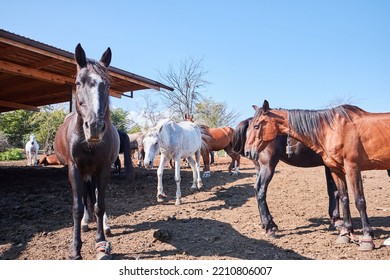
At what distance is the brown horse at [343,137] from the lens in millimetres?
3365

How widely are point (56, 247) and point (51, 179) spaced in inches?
218

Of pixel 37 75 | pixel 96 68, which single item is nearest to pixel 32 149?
pixel 37 75

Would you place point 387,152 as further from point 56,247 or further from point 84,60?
point 56,247

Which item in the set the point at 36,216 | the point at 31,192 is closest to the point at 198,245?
the point at 36,216

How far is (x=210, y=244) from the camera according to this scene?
3.49 metres

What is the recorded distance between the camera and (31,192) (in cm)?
639

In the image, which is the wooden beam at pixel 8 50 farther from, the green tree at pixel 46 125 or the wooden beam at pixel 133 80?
the green tree at pixel 46 125

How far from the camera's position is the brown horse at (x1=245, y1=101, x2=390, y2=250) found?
11.0ft

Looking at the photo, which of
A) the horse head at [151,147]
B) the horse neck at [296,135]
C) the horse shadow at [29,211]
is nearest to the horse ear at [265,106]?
the horse neck at [296,135]

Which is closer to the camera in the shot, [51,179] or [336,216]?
[336,216]

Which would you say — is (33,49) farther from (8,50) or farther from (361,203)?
(361,203)

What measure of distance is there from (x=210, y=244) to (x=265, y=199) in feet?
3.89

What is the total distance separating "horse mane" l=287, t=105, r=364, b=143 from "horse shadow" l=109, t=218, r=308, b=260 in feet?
5.24

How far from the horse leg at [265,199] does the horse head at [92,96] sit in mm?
2695
